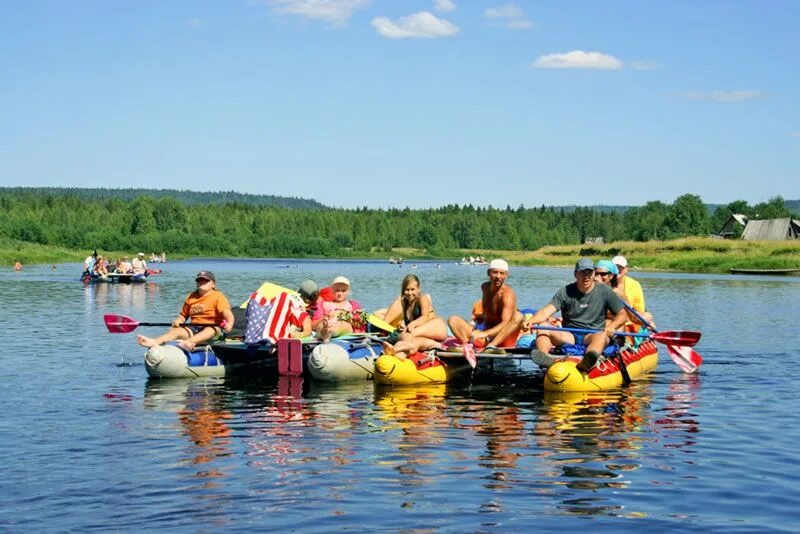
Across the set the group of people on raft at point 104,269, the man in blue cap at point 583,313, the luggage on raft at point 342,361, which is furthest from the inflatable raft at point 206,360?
the group of people on raft at point 104,269

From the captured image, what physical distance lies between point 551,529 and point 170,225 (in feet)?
627

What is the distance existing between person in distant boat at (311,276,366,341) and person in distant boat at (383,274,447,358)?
4.74 ft

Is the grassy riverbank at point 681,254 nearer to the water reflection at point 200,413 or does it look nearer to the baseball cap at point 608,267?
the baseball cap at point 608,267

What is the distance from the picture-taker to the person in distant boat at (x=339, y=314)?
20.3 metres

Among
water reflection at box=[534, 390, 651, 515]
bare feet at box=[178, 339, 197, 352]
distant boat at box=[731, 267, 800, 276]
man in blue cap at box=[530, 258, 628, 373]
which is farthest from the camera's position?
distant boat at box=[731, 267, 800, 276]

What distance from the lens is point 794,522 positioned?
10.2m

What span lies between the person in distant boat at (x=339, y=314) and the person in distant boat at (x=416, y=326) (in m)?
1.45

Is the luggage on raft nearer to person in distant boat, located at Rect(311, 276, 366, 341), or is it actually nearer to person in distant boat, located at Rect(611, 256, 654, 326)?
person in distant boat, located at Rect(311, 276, 366, 341)

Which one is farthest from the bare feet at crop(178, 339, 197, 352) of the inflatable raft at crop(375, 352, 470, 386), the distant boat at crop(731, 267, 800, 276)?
the distant boat at crop(731, 267, 800, 276)

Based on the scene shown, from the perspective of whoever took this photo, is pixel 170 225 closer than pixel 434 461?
No

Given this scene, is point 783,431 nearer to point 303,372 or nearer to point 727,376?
point 727,376

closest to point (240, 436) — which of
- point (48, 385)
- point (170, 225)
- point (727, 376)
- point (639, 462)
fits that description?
point (639, 462)

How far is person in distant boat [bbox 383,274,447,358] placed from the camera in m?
18.8

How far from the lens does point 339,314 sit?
20516 mm
